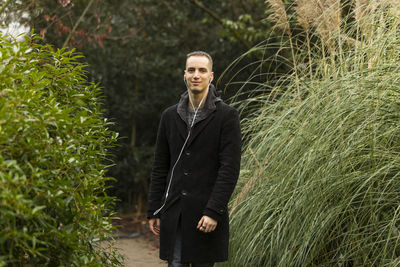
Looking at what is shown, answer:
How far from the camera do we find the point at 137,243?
7.82 meters

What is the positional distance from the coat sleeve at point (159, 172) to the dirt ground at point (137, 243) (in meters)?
2.01

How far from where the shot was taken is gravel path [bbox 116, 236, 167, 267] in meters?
6.09

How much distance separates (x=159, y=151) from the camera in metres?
3.46

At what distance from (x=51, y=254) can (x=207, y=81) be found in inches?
52.3

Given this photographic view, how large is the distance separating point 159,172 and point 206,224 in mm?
528

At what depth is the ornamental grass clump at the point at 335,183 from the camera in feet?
11.4

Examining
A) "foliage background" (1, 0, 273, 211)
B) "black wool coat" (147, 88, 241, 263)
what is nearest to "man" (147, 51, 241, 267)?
"black wool coat" (147, 88, 241, 263)

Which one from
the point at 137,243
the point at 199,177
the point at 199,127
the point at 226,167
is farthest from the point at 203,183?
the point at 137,243

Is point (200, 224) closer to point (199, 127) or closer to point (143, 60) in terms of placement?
point (199, 127)

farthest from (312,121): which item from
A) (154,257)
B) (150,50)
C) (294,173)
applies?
(150,50)

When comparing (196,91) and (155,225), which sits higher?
(196,91)

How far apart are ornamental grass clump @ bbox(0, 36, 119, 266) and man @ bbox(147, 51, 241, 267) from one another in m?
0.48

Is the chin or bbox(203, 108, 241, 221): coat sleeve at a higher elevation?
the chin

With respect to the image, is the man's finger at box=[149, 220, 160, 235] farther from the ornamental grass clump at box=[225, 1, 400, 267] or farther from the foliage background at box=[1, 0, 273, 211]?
the foliage background at box=[1, 0, 273, 211]
